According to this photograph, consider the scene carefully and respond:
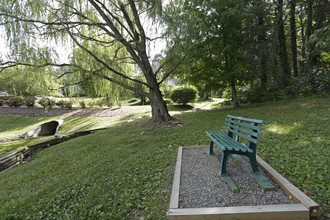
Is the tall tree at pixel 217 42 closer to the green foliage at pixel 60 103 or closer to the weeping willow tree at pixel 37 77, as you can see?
the weeping willow tree at pixel 37 77

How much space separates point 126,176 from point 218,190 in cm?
204

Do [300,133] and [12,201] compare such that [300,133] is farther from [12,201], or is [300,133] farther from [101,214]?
[12,201]

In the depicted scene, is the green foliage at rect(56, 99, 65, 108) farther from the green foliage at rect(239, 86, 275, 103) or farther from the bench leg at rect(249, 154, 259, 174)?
the bench leg at rect(249, 154, 259, 174)

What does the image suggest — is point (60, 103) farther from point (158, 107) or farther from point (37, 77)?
point (158, 107)

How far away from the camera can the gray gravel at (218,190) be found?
233 centimetres

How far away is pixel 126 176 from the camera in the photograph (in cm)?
378

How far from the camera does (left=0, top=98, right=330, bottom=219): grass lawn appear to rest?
9.20ft

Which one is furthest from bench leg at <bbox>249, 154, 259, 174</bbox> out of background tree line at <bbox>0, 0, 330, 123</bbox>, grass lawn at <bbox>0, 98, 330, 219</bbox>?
background tree line at <bbox>0, 0, 330, 123</bbox>

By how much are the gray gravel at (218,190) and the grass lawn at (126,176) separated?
0.36 metres

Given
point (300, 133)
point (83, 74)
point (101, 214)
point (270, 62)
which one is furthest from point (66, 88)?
point (270, 62)

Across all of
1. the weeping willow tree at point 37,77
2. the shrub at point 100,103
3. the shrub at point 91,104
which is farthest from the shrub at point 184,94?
the weeping willow tree at point 37,77

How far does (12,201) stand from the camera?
3.56 m

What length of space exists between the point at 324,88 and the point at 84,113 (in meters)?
19.2

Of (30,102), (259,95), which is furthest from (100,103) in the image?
(259,95)
